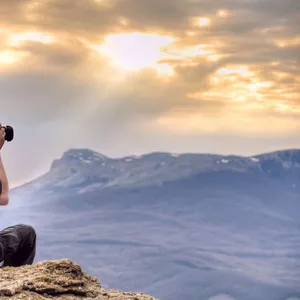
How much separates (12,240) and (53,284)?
1.87 meters

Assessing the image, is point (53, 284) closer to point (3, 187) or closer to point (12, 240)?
point (12, 240)

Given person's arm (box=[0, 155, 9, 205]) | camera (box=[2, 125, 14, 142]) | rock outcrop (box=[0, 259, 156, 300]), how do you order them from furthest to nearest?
camera (box=[2, 125, 14, 142]), person's arm (box=[0, 155, 9, 205]), rock outcrop (box=[0, 259, 156, 300])

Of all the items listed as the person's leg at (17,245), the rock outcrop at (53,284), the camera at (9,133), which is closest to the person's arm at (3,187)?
the person's leg at (17,245)

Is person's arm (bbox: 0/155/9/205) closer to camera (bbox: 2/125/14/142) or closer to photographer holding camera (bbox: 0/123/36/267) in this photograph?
photographer holding camera (bbox: 0/123/36/267)

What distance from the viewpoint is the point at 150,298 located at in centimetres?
1115

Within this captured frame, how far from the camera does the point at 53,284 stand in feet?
35.0

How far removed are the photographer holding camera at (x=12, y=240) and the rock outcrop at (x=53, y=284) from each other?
0.58m

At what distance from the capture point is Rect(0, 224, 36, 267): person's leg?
12172 millimetres

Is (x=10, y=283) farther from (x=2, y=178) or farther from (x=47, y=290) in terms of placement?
(x=2, y=178)

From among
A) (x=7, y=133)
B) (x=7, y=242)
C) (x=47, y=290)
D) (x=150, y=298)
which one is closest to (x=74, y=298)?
(x=47, y=290)

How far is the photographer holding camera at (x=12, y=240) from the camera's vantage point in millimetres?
12164

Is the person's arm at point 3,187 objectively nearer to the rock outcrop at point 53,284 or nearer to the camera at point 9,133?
the camera at point 9,133

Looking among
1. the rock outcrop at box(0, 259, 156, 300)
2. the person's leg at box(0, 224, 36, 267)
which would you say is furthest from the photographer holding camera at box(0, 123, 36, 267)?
the rock outcrop at box(0, 259, 156, 300)

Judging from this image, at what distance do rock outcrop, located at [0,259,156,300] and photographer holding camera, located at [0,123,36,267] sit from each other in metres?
0.58
